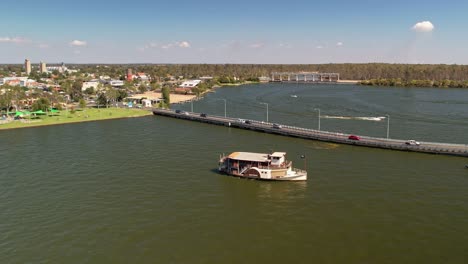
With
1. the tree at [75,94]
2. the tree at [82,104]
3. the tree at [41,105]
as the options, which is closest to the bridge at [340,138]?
the tree at [82,104]

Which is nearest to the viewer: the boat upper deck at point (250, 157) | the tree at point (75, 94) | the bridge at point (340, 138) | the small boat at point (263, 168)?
the small boat at point (263, 168)

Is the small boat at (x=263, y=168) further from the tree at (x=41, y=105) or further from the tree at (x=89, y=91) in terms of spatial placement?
the tree at (x=89, y=91)

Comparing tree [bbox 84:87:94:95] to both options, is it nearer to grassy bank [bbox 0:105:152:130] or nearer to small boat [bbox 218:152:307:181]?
grassy bank [bbox 0:105:152:130]

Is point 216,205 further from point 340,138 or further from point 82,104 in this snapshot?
point 82,104

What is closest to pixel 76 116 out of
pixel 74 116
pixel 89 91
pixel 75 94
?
pixel 74 116

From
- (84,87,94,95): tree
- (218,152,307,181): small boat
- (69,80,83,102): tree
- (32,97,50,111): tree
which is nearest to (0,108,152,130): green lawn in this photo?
(32,97,50,111): tree

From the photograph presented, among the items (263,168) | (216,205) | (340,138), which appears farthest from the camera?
(340,138)

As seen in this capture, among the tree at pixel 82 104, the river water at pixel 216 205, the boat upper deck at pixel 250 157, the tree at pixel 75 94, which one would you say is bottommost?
the river water at pixel 216 205

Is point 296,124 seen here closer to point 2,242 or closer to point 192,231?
point 192,231
